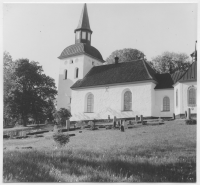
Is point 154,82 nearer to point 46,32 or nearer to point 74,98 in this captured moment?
point 74,98

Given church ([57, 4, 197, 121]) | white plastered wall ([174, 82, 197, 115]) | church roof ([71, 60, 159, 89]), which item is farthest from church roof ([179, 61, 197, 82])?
church roof ([71, 60, 159, 89])

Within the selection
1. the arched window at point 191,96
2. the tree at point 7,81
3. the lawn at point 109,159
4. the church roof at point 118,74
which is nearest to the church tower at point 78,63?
the church roof at point 118,74

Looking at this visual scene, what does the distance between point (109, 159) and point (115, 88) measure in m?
7.63

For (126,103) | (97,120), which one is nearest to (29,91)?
(97,120)

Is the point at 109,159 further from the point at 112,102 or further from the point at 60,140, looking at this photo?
the point at 112,102

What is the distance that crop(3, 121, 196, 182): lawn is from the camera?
5543 mm

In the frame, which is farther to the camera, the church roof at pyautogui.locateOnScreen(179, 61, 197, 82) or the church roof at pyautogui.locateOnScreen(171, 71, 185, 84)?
the church roof at pyautogui.locateOnScreen(171, 71, 185, 84)

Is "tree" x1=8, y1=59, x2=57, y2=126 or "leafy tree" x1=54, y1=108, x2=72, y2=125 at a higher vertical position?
"tree" x1=8, y1=59, x2=57, y2=126

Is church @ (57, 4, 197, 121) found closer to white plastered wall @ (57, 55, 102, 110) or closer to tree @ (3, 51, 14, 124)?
white plastered wall @ (57, 55, 102, 110)

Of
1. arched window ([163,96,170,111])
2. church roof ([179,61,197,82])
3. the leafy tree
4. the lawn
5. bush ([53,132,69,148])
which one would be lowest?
the lawn

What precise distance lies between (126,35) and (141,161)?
414cm

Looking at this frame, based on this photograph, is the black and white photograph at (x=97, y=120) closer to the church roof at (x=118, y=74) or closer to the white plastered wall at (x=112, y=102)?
the white plastered wall at (x=112, y=102)

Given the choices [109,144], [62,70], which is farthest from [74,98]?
[109,144]

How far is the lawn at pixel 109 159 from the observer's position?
5543mm
